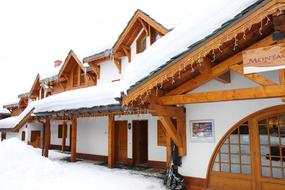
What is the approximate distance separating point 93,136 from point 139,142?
116 inches

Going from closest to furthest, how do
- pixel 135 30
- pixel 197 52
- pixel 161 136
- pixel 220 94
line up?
pixel 197 52
pixel 220 94
pixel 161 136
pixel 135 30

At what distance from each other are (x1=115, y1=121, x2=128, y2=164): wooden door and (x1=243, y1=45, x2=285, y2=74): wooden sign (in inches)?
323

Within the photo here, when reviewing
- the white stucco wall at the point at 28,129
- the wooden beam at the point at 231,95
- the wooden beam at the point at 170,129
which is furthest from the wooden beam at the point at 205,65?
the white stucco wall at the point at 28,129

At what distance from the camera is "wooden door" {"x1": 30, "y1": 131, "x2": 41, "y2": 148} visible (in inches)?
787

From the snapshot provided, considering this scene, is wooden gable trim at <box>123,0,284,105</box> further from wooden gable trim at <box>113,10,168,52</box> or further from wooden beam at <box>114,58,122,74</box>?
wooden beam at <box>114,58,122,74</box>

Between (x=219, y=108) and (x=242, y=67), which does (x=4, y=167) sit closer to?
(x=219, y=108)

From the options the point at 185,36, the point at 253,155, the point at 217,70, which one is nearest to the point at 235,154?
the point at 253,155

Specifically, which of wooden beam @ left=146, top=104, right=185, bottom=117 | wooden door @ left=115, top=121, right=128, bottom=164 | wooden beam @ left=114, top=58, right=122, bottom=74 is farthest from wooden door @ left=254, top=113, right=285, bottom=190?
wooden beam @ left=114, top=58, right=122, bottom=74

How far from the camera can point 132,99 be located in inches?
233

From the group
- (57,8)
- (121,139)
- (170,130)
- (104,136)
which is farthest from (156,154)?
(57,8)

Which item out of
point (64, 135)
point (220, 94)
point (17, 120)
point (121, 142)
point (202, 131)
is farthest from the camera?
point (17, 120)

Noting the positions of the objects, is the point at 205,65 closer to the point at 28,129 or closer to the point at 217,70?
the point at 217,70

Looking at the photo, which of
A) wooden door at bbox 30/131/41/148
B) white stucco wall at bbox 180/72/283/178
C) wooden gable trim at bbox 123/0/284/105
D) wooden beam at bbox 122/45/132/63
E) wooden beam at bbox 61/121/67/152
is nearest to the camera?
wooden gable trim at bbox 123/0/284/105

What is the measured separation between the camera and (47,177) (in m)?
8.12
